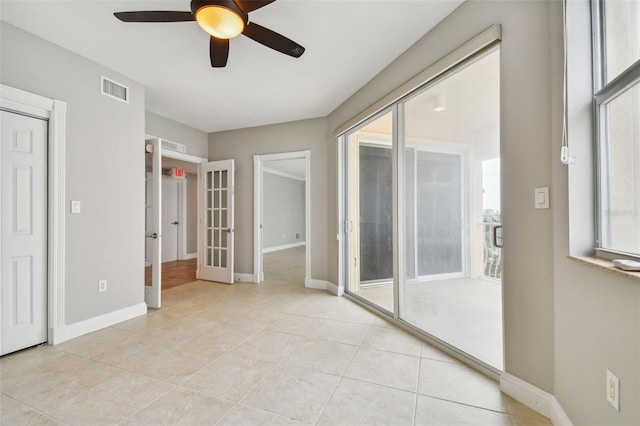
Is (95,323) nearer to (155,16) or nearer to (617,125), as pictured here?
(155,16)

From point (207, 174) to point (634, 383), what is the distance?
5.00 meters

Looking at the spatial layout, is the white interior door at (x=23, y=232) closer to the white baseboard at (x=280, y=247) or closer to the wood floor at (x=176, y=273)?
the wood floor at (x=176, y=273)

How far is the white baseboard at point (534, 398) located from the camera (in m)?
1.35

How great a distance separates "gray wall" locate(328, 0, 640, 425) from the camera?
1067mm

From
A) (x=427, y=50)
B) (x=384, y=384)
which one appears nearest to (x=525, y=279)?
(x=384, y=384)

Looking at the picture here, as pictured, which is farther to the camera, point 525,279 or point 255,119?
point 255,119

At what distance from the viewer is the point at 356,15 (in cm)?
200

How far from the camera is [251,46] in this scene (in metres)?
2.33

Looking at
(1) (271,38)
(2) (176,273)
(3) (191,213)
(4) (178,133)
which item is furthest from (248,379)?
(3) (191,213)

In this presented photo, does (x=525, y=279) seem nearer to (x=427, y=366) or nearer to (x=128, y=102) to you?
(x=427, y=366)

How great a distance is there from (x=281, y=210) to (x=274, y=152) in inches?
190

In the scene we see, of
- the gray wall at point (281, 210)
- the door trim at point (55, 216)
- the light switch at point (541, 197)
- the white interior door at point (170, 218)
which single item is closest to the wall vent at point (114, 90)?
the door trim at point (55, 216)

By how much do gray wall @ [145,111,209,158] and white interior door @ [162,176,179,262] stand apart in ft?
8.52

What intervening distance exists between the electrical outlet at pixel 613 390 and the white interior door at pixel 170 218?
7.52 m
